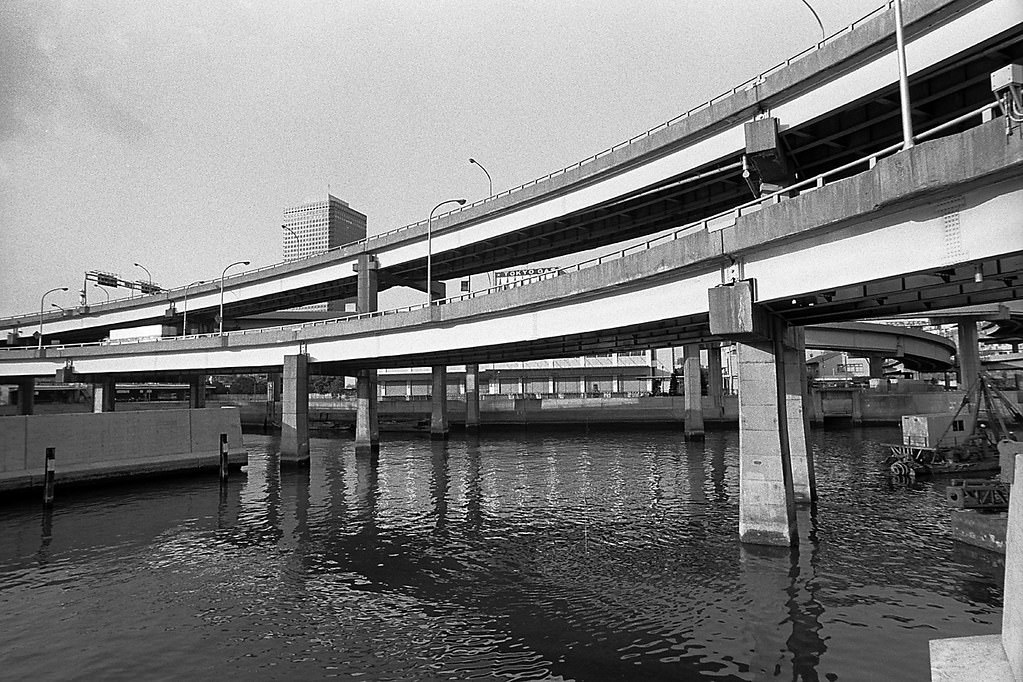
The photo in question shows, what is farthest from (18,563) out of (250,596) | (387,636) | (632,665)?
(632,665)

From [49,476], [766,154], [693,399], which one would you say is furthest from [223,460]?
[693,399]

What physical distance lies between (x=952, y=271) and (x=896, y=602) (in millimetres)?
8482

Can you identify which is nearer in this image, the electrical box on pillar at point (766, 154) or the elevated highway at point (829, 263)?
the elevated highway at point (829, 263)

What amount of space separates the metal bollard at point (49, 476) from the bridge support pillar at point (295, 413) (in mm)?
14339

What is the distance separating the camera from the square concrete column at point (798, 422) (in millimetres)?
27141

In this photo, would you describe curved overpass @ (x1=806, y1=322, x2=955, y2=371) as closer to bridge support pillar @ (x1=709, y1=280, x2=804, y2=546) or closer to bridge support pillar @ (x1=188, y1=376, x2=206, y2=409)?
bridge support pillar @ (x1=709, y1=280, x2=804, y2=546)

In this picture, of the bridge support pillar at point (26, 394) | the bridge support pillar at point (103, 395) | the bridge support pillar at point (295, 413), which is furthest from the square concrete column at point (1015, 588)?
the bridge support pillar at point (26, 394)

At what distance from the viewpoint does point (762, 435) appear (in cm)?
2075

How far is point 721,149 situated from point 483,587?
24.1 meters

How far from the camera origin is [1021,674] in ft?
22.6

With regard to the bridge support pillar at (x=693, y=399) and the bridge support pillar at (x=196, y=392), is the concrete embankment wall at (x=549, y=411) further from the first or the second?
the bridge support pillar at (x=693, y=399)

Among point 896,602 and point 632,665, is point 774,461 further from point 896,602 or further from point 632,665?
point 632,665

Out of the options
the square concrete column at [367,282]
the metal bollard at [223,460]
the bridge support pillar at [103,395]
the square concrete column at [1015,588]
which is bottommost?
the metal bollard at [223,460]

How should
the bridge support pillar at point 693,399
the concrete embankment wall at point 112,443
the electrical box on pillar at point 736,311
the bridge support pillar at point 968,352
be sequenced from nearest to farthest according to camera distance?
the electrical box on pillar at point 736,311 → the concrete embankment wall at point 112,443 → the bridge support pillar at point 968,352 → the bridge support pillar at point 693,399
